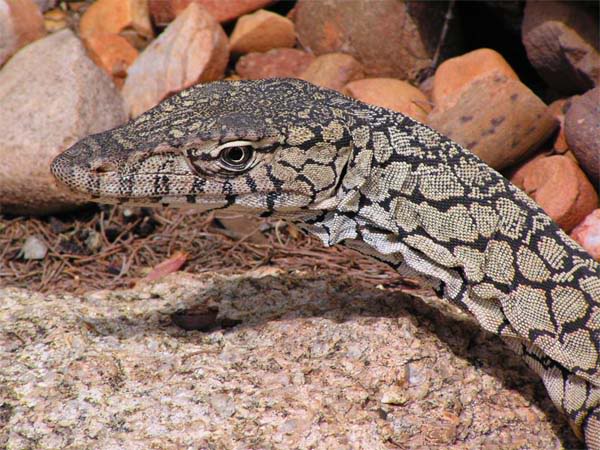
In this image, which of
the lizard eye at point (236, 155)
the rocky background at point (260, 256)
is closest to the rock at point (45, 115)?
the rocky background at point (260, 256)

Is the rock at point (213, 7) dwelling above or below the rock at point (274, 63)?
above

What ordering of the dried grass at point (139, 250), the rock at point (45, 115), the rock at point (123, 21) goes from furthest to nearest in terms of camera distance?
the rock at point (123, 21)
the rock at point (45, 115)
the dried grass at point (139, 250)

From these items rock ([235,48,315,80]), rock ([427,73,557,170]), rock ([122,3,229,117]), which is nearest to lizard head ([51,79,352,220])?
rock ([427,73,557,170])

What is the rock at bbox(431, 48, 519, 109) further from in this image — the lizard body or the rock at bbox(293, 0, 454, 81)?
the lizard body

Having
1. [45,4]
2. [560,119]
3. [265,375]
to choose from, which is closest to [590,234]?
[560,119]

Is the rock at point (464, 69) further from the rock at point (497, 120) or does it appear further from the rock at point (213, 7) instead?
the rock at point (213, 7)

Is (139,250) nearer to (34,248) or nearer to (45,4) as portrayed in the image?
(34,248)

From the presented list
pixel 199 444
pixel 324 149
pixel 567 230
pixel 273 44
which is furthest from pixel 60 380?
pixel 273 44
